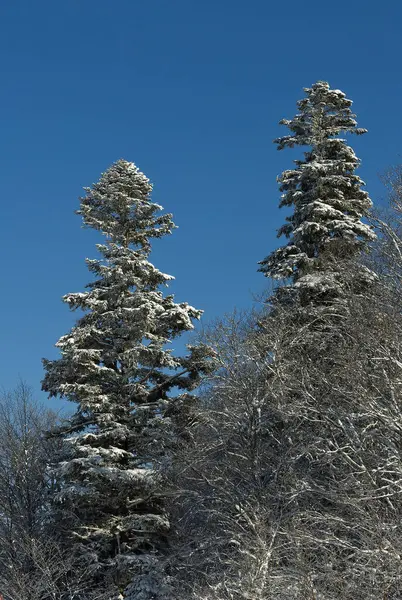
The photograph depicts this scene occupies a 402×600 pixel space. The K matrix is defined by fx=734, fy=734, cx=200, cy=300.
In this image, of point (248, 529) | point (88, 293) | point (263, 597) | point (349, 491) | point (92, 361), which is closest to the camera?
point (263, 597)

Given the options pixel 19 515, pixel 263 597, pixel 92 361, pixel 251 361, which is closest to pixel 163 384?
pixel 92 361

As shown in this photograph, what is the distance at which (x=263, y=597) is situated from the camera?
17547mm

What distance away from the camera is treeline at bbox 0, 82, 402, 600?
2075cm

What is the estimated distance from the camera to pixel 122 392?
1103 inches

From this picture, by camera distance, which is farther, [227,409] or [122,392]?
[122,392]

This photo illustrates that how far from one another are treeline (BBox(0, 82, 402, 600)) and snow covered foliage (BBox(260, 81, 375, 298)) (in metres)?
0.08

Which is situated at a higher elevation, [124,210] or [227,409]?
[124,210]

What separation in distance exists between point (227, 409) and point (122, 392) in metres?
5.27

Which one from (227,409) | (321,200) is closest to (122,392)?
(227,409)

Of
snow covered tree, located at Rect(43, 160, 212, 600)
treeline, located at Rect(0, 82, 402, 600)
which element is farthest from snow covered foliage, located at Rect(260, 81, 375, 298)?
snow covered tree, located at Rect(43, 160, 212, 600)

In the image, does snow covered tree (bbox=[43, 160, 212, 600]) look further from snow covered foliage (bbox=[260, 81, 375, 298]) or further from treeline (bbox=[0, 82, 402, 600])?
snow covered foliage (bbox=[260, 81, 375, 298])

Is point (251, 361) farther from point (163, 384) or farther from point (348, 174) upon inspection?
point (348, 174)

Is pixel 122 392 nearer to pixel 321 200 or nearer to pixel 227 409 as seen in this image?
pixel 227 409

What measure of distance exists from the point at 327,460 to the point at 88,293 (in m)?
12.5
